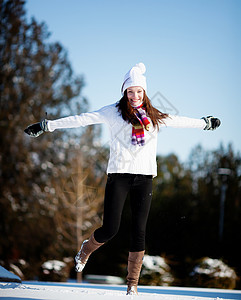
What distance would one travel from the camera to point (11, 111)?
12.5m

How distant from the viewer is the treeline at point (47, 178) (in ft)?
38.9

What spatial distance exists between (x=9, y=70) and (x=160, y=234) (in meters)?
7.83

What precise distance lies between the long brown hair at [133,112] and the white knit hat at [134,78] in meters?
0.08

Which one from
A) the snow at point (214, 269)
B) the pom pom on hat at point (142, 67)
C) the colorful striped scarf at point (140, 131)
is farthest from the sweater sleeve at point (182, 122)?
the snow at point (214, 269)

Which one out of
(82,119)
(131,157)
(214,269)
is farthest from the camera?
(214,269)

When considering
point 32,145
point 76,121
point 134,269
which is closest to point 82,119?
point 76,121

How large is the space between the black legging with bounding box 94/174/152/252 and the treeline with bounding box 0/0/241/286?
8.22m

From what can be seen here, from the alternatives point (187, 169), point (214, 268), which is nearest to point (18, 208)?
point (214, 268)

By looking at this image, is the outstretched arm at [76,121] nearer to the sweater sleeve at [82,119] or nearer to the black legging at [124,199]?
the sweater sleeve at [82,119]

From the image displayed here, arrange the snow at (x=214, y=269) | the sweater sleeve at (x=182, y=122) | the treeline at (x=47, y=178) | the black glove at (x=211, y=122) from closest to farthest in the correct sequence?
the sweater sleeve at (x=182, y=122)
the black glove at (x=211, y=122)
the snow at (x=214, y=269)
the treeline at (x=47, y=178)

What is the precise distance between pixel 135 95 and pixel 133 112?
0.14 metres

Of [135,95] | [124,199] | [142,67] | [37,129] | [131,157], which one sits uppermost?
[142,67]

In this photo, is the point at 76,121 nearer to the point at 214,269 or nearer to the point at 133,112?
the point at 133,112

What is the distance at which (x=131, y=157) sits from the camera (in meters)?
2.61
